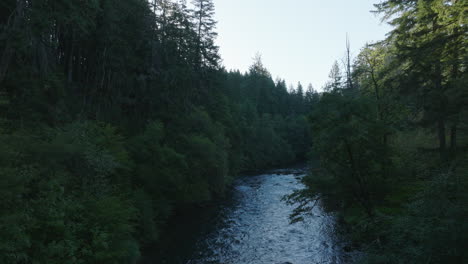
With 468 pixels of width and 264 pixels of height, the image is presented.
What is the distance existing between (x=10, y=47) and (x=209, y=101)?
24165mm

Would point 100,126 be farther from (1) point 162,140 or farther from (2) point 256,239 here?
(2) point 256,239

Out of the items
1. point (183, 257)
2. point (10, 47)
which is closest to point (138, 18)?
point (10, 47)

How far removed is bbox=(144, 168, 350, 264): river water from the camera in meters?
13.5

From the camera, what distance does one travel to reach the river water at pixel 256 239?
13.5 m

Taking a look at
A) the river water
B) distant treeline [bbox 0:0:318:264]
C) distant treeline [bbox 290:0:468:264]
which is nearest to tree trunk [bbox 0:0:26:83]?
distant treeline [bbox 0:0:318:264]

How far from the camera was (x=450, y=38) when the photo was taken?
1081 centimetres

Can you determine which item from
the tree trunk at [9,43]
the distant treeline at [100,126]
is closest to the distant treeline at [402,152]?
the distant treeline at [100,126]

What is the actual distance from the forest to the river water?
1.57 meters

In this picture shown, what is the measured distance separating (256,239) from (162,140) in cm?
1037

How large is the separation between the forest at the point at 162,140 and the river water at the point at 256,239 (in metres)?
1.57

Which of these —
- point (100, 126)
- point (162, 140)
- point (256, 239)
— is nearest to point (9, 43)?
point (100, 126)

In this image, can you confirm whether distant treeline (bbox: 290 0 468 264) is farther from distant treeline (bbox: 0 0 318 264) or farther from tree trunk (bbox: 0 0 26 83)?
tree trunk (bbox: 0 0 26 83)

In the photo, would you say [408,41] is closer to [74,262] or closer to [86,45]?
[74,262]

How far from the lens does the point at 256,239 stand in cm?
1606
